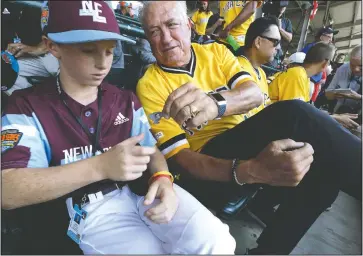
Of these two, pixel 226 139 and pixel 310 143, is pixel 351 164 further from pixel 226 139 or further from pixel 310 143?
pixel 226 139

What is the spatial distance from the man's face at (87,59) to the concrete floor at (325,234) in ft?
3.76

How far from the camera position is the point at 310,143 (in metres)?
0.87

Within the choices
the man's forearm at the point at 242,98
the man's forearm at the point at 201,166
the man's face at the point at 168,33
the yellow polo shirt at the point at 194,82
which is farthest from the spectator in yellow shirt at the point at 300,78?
the man's forearm at the point at 201,166

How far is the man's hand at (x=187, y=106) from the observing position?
72cm

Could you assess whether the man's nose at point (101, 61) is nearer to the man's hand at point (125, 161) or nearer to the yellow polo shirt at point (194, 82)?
the man's hand at point (125, 161)

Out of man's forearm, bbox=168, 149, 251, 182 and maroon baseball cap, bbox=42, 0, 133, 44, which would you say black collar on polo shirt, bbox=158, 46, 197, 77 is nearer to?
man's forearm, bbox=168, 149, 251, 182

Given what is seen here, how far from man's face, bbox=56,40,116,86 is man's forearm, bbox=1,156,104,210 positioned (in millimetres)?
232

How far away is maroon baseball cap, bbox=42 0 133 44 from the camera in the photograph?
562mm

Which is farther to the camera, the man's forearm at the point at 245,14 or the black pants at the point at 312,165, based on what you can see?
the man's forearm at the point at 245,14

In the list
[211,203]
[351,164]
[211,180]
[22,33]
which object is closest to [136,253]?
[211,180]

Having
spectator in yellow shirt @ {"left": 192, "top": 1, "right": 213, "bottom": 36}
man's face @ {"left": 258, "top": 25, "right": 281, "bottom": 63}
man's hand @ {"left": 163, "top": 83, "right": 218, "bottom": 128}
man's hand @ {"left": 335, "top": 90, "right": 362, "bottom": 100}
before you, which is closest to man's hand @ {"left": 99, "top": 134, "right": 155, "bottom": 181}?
man's hand @ {"left": 163, "top": 83, "right": 218, "bottom": 128}

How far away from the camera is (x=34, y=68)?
39.7 inches

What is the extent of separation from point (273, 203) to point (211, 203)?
0.60 meters

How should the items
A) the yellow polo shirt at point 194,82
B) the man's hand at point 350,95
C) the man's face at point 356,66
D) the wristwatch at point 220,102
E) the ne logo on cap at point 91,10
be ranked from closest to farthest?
the ne logo on cap at point 91,10
the wristwatch at point 220,102
the yellow polo shirt at point 194,82
the man's hand at point 350,95
the man's face at point 356,66
